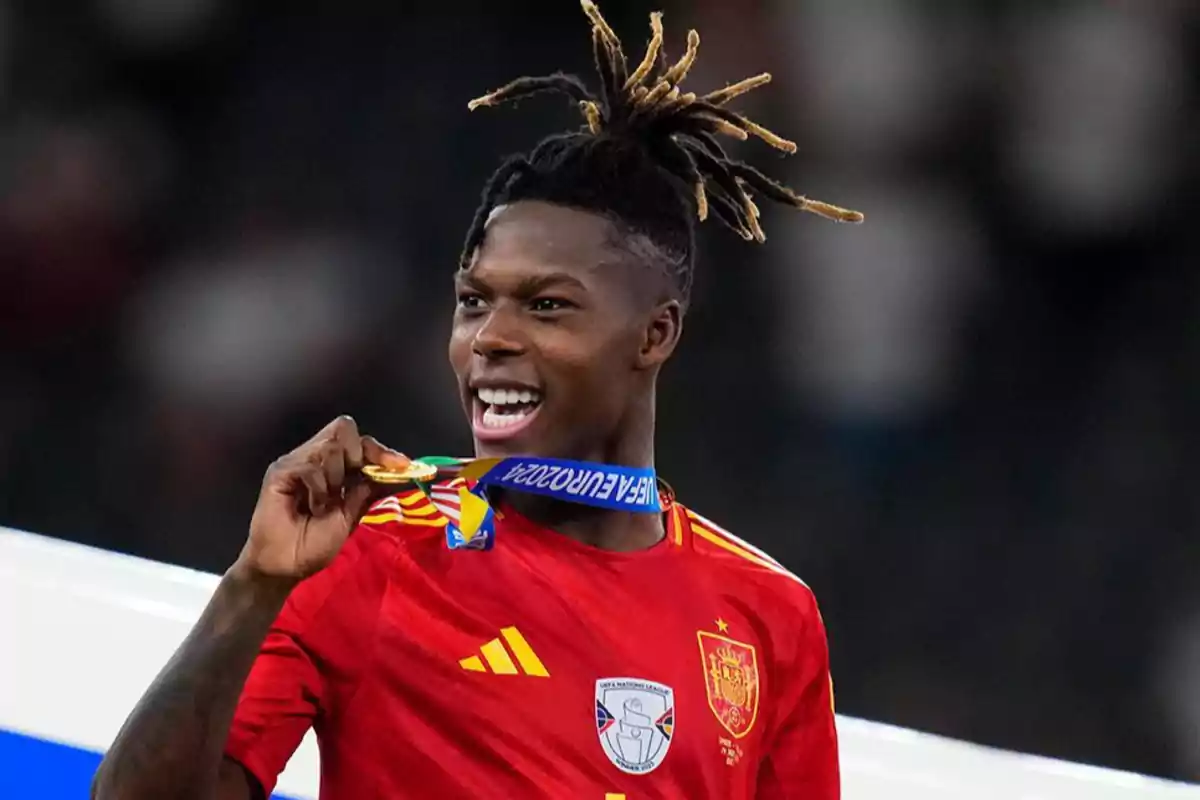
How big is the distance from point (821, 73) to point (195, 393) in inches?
52.6

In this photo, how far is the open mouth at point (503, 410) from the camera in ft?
4.65

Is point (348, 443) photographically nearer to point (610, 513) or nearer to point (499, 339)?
point (499, 339)

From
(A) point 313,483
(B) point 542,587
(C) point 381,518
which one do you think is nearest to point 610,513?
(B) point 542,587

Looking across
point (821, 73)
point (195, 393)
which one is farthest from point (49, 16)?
point (821, 73)

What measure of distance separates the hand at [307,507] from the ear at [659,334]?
0.43m

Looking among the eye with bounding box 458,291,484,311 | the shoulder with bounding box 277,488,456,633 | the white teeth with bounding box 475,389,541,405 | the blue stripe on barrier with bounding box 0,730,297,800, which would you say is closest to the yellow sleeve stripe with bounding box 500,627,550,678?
the shoulder with bounding box 277,488,456,633

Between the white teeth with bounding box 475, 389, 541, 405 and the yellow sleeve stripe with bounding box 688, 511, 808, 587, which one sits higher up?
the white teeth with bounding box 475, 389, 541, 405

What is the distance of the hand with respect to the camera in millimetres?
1131

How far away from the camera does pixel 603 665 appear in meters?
1.40

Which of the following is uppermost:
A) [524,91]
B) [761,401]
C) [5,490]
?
[524,91]

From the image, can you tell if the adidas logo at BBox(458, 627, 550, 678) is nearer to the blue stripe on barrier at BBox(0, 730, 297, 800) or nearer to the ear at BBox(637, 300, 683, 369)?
the ear at BBox(637, 300, 683, 369)

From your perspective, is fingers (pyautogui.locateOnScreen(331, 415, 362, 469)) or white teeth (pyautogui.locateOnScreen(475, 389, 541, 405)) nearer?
fingers (pyautogui.locateOnScreen(331, 415, 362, 469))

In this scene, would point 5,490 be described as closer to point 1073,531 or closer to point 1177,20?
point 1073,531

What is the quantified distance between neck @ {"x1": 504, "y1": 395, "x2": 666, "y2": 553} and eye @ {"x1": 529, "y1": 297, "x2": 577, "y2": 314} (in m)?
0.15
